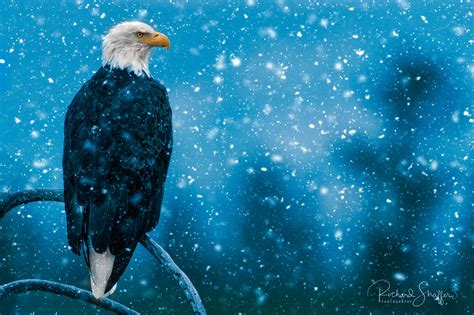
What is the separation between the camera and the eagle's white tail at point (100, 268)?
2.03 m

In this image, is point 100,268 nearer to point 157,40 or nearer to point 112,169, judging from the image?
point 112,169

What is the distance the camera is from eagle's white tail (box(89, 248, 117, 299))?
2025mm

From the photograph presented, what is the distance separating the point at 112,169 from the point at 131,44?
1.71 ft

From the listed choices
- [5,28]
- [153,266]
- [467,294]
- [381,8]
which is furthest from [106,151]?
[467,294]

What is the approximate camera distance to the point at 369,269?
2.29 m

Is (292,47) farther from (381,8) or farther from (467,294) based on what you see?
(467,294)

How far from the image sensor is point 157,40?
7.48 feet

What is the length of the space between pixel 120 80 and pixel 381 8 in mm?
960

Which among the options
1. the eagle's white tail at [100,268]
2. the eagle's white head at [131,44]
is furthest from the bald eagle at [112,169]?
the eagle's white head at [131,44]

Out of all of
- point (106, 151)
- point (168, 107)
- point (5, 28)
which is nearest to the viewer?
point (106, 151)
